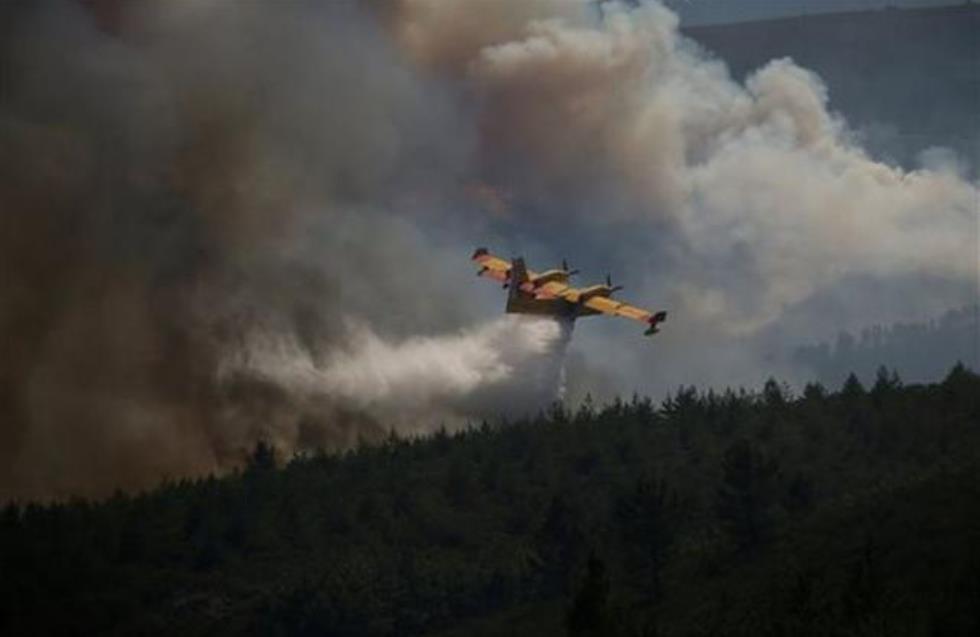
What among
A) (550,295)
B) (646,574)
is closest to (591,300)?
(550,295)

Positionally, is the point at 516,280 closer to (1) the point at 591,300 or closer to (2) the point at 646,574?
(1) the point at 591,300

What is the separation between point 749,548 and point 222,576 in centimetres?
8671

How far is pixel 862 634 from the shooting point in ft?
251

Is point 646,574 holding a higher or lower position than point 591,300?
lower

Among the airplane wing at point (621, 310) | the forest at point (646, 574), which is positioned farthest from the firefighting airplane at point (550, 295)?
the forest at point (646, 574)

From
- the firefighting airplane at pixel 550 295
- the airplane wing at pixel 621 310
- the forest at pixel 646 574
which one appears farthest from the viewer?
the firefighting airplane at pixel 550 295

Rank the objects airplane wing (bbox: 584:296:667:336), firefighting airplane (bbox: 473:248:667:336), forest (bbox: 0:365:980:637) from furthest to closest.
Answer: firefighting airplane (bbox: 473:248:667:336) < airplane wing (bbox: 584:296:667:336) < forest (bbox: 0:365:980:637)

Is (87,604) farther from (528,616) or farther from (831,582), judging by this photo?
(831,582)

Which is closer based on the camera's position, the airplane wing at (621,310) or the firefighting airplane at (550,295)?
the airplane wing at (621,310)

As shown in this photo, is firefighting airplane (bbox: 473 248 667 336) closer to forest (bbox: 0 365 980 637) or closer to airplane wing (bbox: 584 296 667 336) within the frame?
airplane wing (bbox: 584 296 667 336)

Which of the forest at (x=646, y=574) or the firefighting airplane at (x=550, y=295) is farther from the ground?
the firefighting airplane at (x=550, y=295)

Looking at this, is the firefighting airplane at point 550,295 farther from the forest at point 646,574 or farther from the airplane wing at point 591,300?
the forest at point 646,574

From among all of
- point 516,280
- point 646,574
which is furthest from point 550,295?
point 646,574

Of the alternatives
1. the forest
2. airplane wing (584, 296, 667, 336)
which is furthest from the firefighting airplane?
the forest
